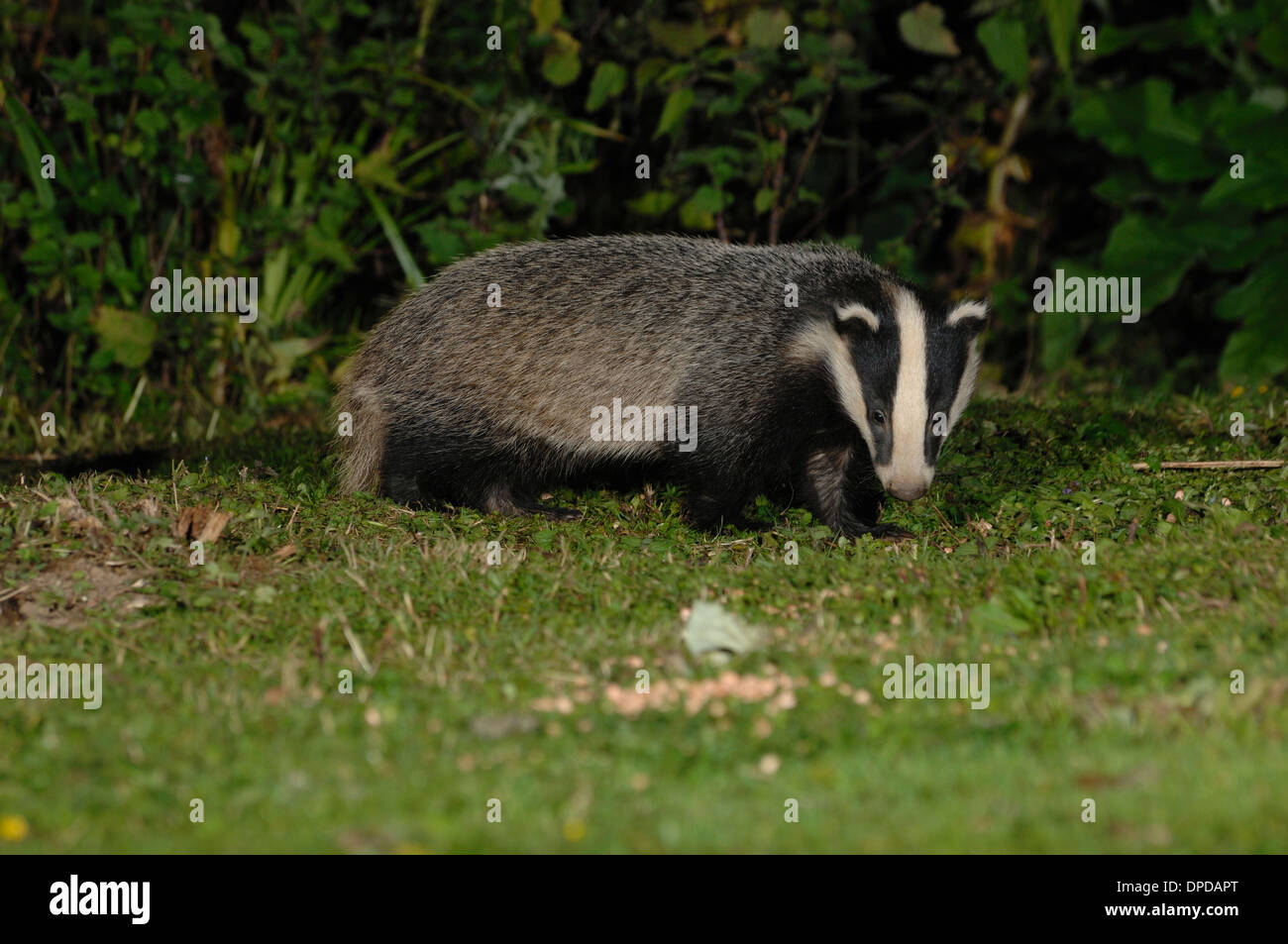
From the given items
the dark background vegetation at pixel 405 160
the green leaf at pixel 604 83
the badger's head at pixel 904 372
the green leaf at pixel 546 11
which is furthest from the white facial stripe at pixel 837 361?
the green leaf at pixel 546 11

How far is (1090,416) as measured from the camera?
749cm

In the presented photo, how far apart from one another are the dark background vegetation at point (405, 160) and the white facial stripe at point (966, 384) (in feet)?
6.63

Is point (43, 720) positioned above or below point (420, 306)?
below

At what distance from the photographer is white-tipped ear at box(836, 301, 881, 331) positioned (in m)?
5.99

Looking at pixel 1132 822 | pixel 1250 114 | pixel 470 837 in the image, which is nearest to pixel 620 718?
pixel 470 837

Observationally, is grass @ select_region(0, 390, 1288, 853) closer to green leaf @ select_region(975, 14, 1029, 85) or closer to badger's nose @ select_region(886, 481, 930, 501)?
badger's nose @ select_region(886, 481, 930, 501)

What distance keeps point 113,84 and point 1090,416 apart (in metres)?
5.76

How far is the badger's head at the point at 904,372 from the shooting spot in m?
5.89

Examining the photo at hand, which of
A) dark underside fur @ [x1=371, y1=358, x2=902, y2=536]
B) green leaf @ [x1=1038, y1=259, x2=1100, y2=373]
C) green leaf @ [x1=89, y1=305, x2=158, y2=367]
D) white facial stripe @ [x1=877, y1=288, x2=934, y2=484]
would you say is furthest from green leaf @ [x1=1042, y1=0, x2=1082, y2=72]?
green leaf @ [x1=89, y1=305, x2=158, y2=367]

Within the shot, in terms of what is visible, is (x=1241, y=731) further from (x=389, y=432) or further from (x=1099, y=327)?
(x=1099, y=327)

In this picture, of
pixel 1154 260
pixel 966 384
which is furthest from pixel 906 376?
pixel 1154 260

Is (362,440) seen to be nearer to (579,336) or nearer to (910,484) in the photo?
(579,336)

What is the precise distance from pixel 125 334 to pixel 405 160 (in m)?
2.04

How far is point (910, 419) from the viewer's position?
589 cm
